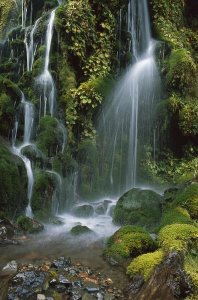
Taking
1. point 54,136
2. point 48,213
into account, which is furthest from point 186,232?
point 54,136

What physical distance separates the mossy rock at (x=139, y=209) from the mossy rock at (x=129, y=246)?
2204 mm

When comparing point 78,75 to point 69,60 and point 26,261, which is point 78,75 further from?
point 26,261

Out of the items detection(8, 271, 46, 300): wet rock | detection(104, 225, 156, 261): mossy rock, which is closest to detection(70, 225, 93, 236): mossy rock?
detection(104, 225, 156, 261): mossy rock

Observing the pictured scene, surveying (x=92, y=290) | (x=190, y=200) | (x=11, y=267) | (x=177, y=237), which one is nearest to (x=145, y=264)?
(x=177, y=237)

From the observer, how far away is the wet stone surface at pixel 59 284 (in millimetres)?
5539

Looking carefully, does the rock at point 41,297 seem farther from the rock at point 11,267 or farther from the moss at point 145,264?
the moss at point 145,264

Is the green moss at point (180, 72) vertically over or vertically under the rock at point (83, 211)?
over

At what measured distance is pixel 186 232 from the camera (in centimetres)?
724

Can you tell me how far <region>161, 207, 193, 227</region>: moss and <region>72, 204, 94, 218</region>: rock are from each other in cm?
307

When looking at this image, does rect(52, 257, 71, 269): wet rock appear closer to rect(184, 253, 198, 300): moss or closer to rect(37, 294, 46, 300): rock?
rect(37, 294, 46, 300): rock

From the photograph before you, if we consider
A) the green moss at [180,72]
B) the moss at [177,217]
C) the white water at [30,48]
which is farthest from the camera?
the green moss at [180,72]

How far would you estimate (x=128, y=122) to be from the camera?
1574 cm

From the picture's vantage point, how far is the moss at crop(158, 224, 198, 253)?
6688mm

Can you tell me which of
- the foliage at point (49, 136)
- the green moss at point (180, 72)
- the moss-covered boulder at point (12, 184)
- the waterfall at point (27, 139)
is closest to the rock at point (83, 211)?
the waterfall at point (27, 139)
